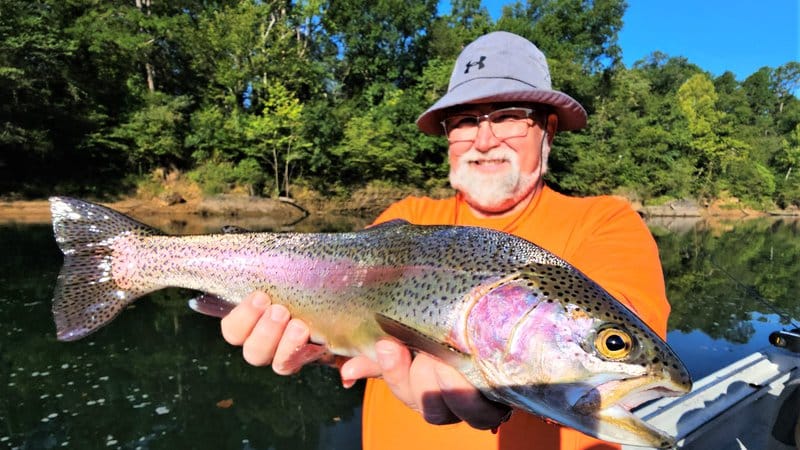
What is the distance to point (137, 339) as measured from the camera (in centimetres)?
1009

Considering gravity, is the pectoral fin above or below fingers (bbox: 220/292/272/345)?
above

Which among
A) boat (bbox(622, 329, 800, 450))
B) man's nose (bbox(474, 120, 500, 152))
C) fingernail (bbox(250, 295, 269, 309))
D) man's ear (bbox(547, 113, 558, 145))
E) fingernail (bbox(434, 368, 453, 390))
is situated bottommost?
boat (bbox(622, 329, 800, 450))

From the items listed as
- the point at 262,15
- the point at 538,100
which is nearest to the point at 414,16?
the point at 262,15

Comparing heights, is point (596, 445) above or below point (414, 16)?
below

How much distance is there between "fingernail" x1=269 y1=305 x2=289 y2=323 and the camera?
2.61 m

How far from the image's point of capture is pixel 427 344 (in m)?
1.96

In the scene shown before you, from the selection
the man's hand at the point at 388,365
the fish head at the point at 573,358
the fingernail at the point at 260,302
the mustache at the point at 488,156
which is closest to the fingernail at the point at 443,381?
the man's hand at the point at 388,365

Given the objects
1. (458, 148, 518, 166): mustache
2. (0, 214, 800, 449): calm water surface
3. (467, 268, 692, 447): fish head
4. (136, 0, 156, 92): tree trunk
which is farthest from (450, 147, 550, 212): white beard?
(136, 0, 156, 92): tree trunk

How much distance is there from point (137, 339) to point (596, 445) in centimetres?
1017

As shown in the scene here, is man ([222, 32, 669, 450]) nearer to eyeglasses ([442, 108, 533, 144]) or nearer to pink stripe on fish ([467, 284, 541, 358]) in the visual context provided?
eyeglasses ([442, 108, 533, 144])

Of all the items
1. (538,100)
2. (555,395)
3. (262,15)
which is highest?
(262,15)

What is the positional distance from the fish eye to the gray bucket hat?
155 cm

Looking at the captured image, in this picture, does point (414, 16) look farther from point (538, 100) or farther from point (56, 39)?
point (538, 100)

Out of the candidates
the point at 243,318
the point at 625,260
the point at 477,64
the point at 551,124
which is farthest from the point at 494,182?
the point at 243,318
